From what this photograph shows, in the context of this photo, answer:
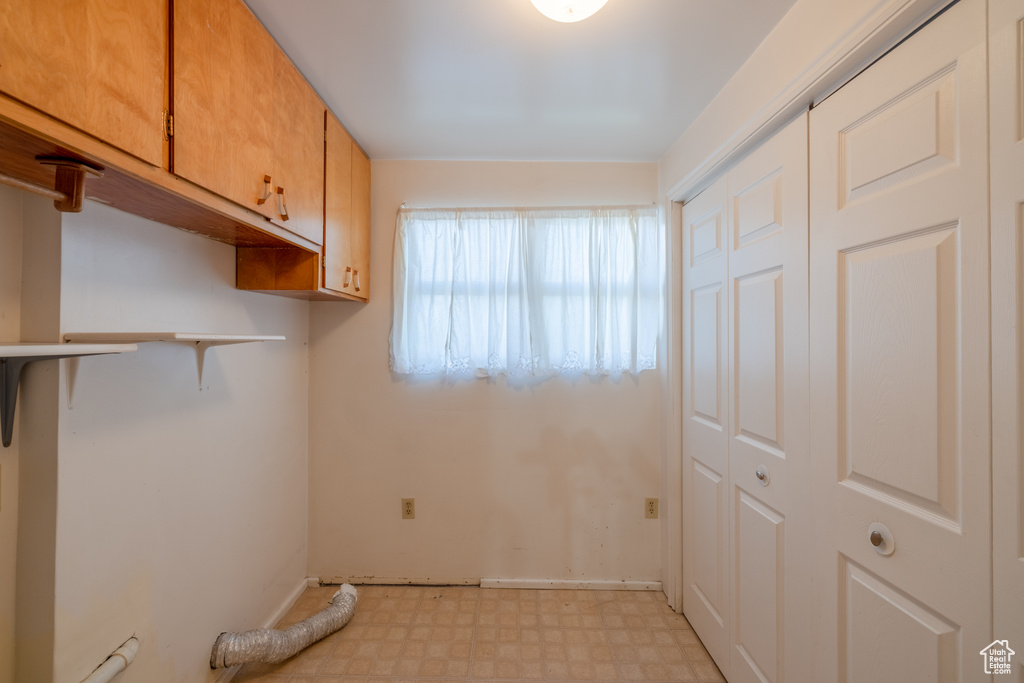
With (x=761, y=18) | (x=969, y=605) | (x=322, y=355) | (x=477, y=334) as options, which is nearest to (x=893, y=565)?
(x=969, y=605)

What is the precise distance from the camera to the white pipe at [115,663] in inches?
41.4

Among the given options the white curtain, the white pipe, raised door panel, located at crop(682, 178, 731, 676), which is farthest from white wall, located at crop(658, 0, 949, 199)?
the white pipe

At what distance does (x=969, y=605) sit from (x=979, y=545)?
127mm

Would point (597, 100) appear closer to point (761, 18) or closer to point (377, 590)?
point (761, 18)

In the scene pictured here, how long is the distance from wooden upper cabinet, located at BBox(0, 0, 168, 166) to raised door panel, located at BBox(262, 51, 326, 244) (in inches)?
16.2

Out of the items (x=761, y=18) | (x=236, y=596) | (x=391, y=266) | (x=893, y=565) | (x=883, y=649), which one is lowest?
(x=236, y=596)

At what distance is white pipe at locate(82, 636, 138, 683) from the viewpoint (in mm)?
1052

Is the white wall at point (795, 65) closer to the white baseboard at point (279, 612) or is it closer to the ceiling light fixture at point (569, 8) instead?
the ceiling light fixture at point (569, 8)

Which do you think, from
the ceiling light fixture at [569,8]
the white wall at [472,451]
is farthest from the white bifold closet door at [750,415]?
the ceiling light fixture at [569,8]

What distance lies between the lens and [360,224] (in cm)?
210

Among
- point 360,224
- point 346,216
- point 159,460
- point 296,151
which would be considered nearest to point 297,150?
point 296,151

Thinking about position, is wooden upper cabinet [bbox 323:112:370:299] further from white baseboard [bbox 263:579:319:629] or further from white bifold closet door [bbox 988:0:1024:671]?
white bifold closet door [bbox 988:0:1024:671]

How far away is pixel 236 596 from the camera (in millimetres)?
1660

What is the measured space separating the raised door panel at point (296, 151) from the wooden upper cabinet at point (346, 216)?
0.26ft
